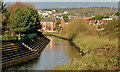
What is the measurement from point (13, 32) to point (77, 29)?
28.1m

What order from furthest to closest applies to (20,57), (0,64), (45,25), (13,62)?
(45,25) < (20,57) < (13,62) < (0,64)

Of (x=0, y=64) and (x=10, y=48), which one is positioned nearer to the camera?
(x=0, y=64)

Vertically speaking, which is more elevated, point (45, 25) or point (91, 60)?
point (91, 60)

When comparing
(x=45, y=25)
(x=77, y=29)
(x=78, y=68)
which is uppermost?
(x=78, y=68)

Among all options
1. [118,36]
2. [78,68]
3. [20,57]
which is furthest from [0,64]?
[118,36]

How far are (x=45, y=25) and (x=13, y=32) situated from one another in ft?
325

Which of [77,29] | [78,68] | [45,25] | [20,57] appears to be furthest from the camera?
[45,25]

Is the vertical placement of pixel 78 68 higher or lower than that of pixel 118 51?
lower

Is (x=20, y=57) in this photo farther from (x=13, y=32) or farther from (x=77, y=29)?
(x=77, y=29)

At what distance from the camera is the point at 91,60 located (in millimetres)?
21000

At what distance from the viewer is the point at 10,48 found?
119 ft

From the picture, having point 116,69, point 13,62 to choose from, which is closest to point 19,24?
point 13,62

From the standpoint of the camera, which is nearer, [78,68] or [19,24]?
[78,68]

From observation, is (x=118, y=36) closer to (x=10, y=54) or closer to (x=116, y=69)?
(x=116, y=69)
